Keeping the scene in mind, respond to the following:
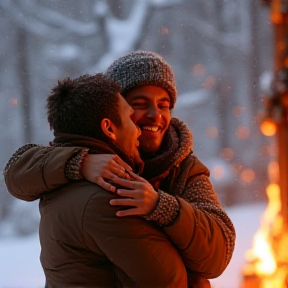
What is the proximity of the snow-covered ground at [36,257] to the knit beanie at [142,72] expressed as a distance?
1.06 metres

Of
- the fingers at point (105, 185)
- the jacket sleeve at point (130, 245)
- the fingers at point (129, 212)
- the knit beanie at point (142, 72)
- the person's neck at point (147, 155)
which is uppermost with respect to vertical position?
the knit beanie at point (142, 72)

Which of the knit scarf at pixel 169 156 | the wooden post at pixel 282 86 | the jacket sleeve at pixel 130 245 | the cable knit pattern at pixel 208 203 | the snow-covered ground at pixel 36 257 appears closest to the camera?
the jacket sleeve at pixel 130 245

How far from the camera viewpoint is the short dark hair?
1.04m

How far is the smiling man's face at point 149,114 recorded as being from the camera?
1304 mm

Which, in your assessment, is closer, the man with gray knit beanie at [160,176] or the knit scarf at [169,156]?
the man with gray knit beanie at [160,176]

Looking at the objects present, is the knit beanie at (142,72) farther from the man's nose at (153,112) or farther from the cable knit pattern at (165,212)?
the cable knit pattern at (165,212)

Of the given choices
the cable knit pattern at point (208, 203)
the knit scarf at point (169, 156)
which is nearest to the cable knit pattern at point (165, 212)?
the cable knit pattern at point (208, 203)

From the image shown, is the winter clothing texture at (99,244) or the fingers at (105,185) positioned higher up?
the fingers at (105,185)

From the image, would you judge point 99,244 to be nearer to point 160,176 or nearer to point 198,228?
point 198,228

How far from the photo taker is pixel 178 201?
1023mm

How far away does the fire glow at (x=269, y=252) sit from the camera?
178 centimetres

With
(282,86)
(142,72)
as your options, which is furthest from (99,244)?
(282,86)

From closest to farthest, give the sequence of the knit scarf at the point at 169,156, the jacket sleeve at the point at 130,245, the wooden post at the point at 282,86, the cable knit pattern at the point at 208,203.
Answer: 1. the jacket sleeve at the point at 130,245
2. the cable knit pattern at the point at 208,203
3. the knit scarf at the point at 169,156
4. the wooden post at the point at 282,86

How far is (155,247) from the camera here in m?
0.98
